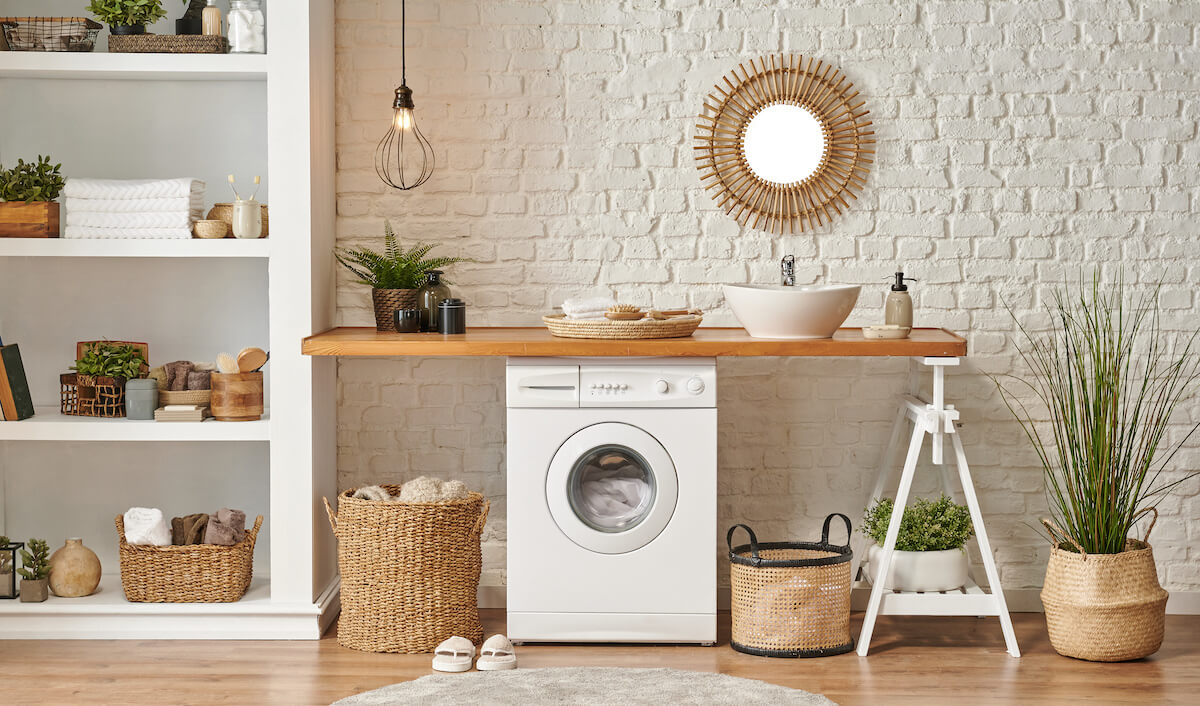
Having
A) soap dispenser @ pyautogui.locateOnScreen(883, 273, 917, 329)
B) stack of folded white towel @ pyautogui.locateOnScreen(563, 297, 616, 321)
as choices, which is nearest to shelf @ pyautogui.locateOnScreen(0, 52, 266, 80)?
stack of folded white towel @ pyautogui.locateOnScreen(563, 297, 616, 321)

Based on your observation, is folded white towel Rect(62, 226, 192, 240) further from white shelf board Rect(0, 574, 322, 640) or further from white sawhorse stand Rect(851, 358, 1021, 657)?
white sawhorse stand Rect(851, 358, 1021, 657)

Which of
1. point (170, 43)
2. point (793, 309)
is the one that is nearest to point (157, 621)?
point (170, 43)

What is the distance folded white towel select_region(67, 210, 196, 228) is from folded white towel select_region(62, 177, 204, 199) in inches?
2.1

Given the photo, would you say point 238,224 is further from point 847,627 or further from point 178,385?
point 847,627

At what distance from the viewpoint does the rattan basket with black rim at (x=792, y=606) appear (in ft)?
9.89

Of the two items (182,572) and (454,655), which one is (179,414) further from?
(454,655)

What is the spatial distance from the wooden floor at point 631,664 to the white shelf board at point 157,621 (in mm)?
35

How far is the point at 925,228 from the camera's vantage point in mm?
3508

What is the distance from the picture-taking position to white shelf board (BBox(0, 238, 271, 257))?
10.4ft

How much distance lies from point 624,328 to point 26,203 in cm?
180

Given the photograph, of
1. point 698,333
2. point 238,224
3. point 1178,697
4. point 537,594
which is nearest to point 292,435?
point 238,224

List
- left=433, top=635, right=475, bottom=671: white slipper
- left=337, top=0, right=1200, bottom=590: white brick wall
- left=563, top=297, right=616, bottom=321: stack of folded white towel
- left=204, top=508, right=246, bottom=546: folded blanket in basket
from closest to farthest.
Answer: left=433, top=635, right=475, bottom=671: white slipper, left=563, top=297, right=616, bottom=321: stack of folded white towel, left=204, top=508, right=246, bottom=546: folded blanket in basket, left=337, top=0, right=1200, bottom=590: white brick wall

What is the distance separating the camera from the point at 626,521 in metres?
3.10

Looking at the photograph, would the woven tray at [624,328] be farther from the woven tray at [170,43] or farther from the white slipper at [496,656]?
the woven tray at [170,43]
